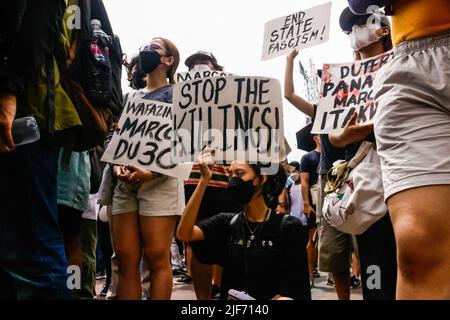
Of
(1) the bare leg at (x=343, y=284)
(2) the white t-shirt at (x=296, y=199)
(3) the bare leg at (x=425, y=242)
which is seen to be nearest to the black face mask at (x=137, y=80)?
(1) the bare leg at (x=343, y=284)

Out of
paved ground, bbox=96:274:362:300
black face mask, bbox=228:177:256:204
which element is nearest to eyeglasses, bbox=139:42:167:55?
black face mask, bbox=228:177:256:204

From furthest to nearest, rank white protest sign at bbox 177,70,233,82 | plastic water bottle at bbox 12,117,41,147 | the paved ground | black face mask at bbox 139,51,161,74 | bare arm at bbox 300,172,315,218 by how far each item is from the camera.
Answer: bare arm at bbox 300,172,315,218, the paved ground, white protest sign at bbox 177,70,233,82, black face mask at bbox 139,51,161,74, plastic water bottle at bbox 12,117,41,147

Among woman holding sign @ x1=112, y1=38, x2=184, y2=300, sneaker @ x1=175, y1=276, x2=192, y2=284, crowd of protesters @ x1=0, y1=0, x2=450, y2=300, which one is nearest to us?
crowd of protesters @ x1=0, y1=0, x2=450, y2=300

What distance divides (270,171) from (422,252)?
5.08ft

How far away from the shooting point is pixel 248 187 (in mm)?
2859

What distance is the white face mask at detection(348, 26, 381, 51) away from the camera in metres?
2.88

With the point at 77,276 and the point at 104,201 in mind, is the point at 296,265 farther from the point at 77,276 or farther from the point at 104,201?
the point at 104,201

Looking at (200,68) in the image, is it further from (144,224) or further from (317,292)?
(317,292)

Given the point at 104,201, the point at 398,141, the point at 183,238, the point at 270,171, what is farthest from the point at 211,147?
the point at 398,141

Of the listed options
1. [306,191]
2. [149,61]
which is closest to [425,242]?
[149,61]

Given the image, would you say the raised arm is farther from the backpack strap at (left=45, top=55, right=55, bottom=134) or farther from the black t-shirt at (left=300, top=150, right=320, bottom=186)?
the black t-shirt at (left=300, top=150, right=320, bottom=186)

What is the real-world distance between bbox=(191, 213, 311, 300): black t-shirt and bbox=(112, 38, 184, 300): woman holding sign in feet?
1.68

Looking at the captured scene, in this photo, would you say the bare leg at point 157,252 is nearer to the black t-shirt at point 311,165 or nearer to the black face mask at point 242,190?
the black face mask at point 242,190

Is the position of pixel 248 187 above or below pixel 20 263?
above
